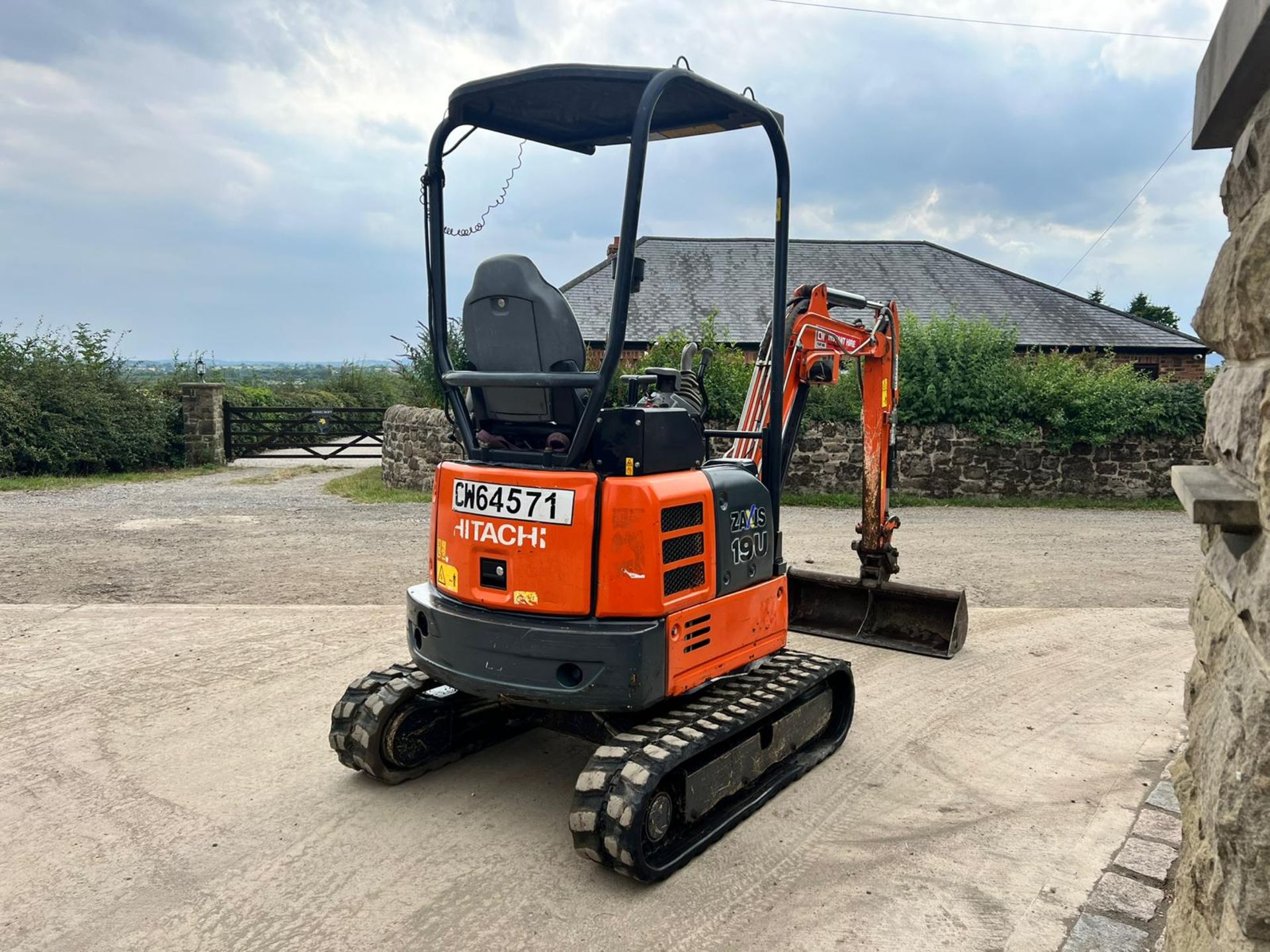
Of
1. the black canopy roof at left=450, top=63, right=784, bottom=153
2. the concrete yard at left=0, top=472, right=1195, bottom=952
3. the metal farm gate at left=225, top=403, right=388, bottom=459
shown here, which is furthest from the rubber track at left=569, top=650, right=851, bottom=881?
the metal farm gate at left=225, top=403, right=388, bottom=459

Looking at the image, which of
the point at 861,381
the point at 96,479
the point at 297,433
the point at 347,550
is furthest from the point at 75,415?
the point at 861,381

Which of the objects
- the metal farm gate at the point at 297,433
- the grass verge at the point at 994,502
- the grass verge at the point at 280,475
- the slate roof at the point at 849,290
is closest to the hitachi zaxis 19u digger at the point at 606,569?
the grass verge at the point at 994,502

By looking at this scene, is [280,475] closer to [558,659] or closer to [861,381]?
[861,381]

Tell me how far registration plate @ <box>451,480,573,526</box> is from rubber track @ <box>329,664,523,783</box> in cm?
93

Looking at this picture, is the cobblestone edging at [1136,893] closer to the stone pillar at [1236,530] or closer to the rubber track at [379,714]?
→ the stone pillar at [1236,530]

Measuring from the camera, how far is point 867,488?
693 cm

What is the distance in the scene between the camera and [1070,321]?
23453 mm

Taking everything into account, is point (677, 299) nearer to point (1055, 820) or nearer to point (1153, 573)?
point (1153, 573)

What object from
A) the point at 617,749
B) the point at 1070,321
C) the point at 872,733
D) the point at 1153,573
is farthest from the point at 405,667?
the point at 1070,321

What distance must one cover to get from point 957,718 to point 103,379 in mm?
17706

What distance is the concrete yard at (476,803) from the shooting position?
340 centimetres

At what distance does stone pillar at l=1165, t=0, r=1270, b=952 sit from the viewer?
5.65 feet

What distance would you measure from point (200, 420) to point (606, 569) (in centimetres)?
1768

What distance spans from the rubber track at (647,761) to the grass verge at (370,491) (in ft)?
34.7
